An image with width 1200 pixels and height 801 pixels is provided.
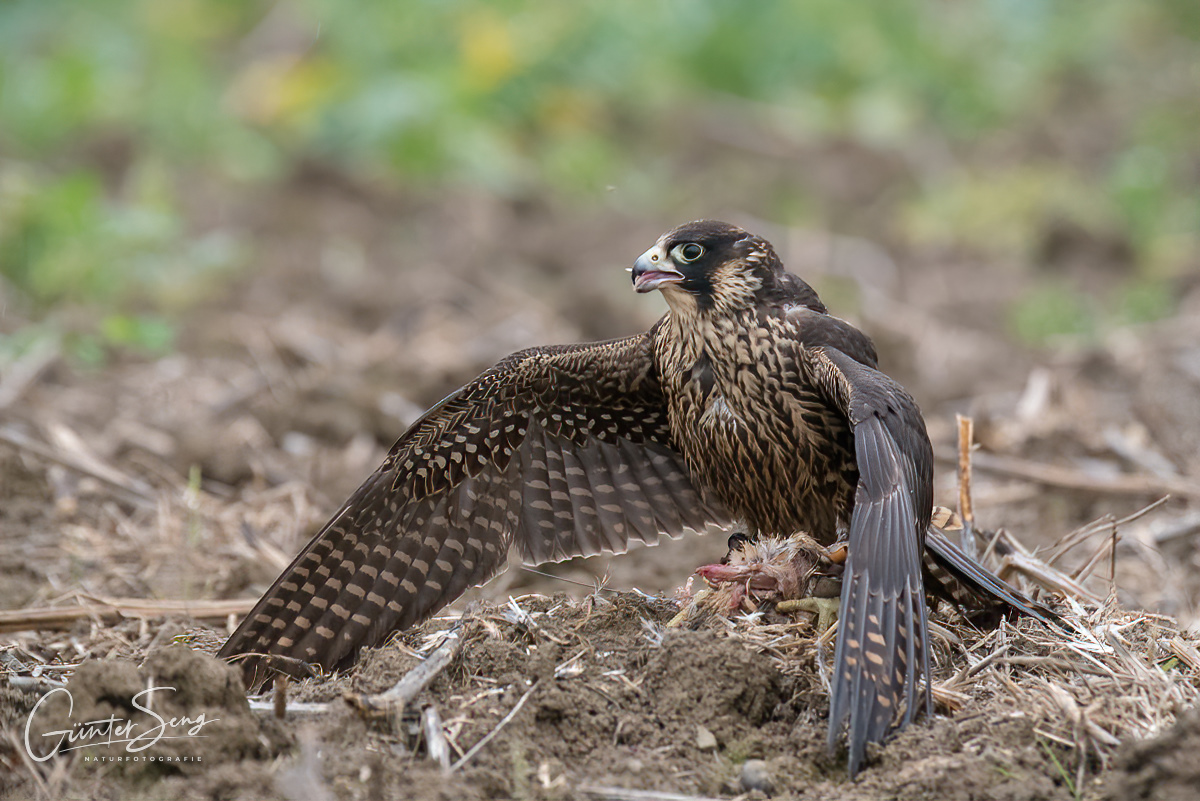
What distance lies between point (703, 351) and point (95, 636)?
6.85 feet

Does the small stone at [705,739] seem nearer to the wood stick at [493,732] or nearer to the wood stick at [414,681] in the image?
the wood stick at [493,732]

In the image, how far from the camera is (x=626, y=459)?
4516 millimetres

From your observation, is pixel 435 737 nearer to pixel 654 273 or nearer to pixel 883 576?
pixel 883 576

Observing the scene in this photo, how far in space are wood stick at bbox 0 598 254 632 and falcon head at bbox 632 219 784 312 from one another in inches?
67.9

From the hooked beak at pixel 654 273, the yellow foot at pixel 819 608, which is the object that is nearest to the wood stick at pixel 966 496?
the yellow foot at pixel 819 608

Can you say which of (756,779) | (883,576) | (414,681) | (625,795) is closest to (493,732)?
(414,681)

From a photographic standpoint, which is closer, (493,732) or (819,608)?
(493,732)

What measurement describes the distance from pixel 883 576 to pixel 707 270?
132 centimetres

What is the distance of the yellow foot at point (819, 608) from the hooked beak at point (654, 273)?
109 centimetres

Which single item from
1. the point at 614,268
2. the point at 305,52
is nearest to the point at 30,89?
the point at 305,52

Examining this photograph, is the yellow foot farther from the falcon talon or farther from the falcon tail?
the falcon tail

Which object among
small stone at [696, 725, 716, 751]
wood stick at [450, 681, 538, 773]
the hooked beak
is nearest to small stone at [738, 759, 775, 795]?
small stone at [696, 725, 716, 751]

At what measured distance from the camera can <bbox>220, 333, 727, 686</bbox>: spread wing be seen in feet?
13.2

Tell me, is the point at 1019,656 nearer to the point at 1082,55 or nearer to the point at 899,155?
the point at 899,155
